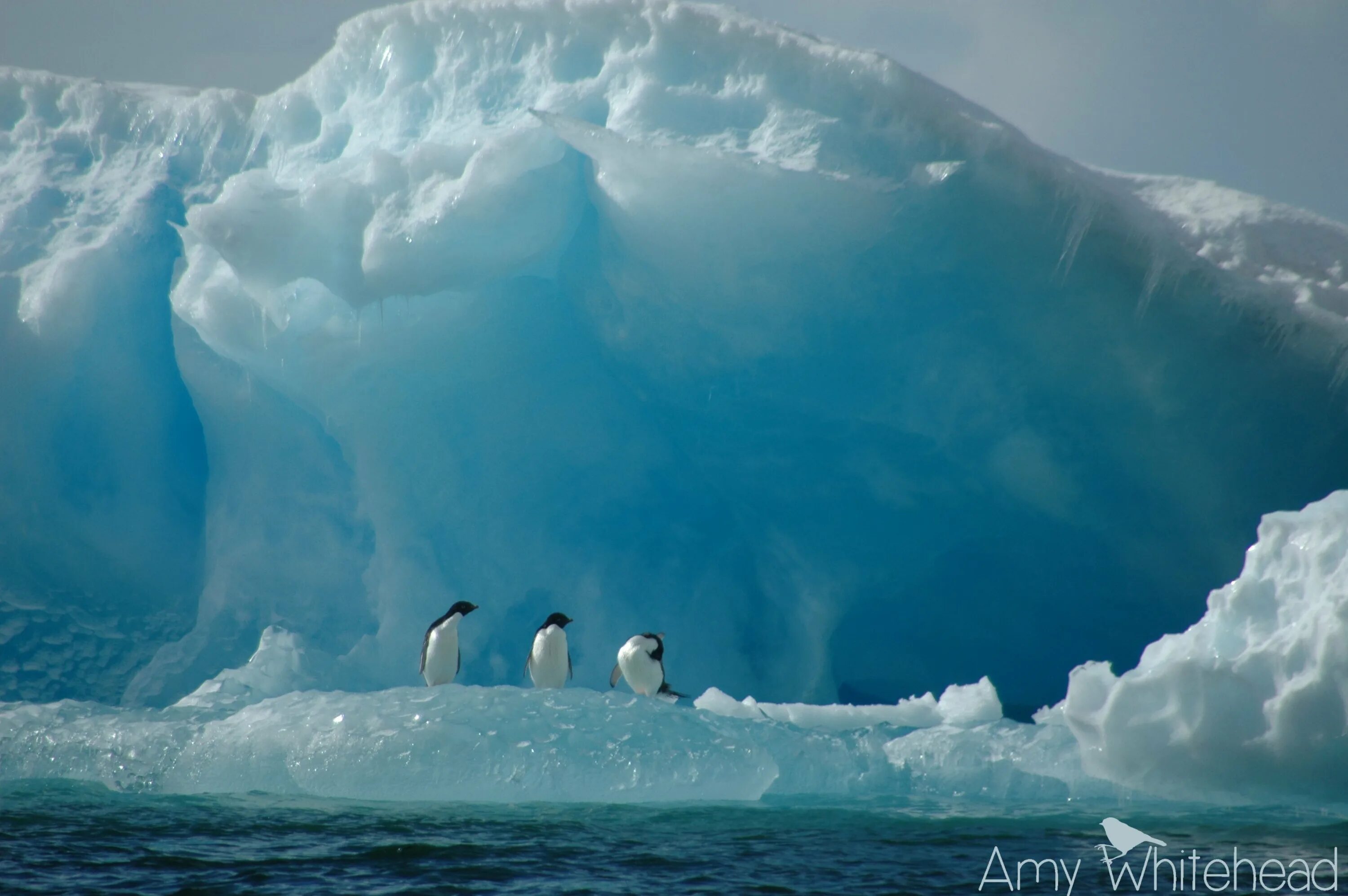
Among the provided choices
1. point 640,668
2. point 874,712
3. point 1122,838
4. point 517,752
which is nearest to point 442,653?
point 640,668

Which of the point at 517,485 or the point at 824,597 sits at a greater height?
the point at 517,485

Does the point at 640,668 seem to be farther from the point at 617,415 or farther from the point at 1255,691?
the point at 1255,691

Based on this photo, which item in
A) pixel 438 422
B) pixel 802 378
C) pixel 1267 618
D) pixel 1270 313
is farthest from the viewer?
pixel 438 422

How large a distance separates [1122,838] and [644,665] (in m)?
2.83

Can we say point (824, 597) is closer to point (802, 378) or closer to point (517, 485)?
point (802, 378)

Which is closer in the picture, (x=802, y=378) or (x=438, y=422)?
(x=802, y=378)

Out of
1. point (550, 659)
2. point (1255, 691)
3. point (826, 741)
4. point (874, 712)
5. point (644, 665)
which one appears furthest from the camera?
point (550, 659)

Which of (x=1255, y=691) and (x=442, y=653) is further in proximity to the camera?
(x=442, y=653)

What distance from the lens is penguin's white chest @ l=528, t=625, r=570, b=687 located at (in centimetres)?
628

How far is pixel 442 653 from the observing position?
20.8ft

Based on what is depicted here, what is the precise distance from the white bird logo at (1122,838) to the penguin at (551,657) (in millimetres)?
3129

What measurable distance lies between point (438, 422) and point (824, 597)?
2662 mm

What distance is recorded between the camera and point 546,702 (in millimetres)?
4688

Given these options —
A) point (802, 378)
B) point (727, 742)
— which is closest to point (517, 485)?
point (802, 378)
